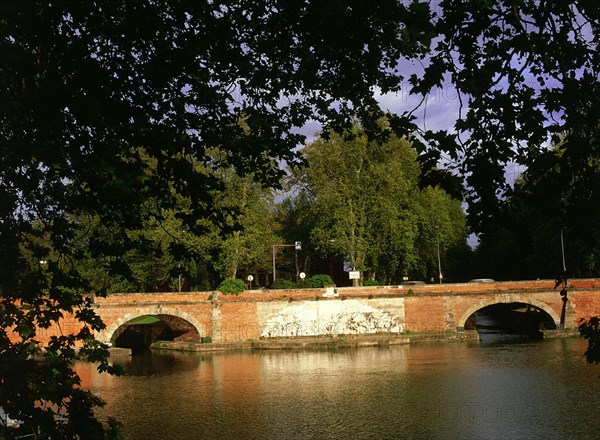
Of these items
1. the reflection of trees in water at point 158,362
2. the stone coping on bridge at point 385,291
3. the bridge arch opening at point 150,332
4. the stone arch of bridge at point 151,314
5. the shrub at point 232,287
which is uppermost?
the shrub at point 232,287

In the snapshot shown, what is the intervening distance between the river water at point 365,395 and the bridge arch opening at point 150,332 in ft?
19.9

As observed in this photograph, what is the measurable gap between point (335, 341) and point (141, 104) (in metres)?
26.4

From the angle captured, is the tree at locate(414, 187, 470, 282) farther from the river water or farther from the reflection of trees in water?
the reflection of trees in water

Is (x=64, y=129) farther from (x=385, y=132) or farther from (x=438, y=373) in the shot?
(x=438, y=373)

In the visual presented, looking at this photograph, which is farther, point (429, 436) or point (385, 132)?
point (429, 436)

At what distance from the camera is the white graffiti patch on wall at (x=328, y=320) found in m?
33.6

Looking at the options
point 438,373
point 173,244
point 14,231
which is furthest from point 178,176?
point 438,373

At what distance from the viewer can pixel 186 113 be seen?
7117 mm

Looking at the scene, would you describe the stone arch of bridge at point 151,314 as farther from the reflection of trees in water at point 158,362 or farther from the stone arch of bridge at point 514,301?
the stone arch of bridge at point 514,301

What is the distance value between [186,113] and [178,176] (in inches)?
34.4

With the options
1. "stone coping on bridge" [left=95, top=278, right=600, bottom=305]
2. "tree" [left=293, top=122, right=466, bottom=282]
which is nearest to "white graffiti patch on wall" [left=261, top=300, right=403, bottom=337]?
"stone coping on bridge" [left=95, top=278, right=600, bottom=305]

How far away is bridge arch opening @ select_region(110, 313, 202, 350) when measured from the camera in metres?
34.9

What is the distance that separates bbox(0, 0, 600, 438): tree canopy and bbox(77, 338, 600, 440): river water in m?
8.56

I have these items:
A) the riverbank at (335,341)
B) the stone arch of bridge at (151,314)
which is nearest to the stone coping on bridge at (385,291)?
the stone arch of bridge at (151,314)
